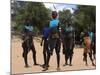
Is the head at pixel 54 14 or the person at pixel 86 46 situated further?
the person at pixel 86 46

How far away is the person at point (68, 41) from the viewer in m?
2.52

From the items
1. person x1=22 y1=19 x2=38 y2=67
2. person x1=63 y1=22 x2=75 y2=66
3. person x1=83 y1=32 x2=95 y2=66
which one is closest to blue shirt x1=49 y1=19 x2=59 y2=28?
person x1=63 y1=22 x2=75 y2=66

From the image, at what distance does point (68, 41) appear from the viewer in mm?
2529

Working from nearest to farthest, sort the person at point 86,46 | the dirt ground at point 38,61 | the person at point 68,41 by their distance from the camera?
the dirt ground at point 38,61 → the person at point 68,41 → the person at point 86,46

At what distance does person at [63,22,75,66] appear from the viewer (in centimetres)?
252

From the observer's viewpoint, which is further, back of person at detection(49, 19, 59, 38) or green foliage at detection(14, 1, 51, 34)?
back of person at detection(49, 19, 59, 38)

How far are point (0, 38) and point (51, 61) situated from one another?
61 cm

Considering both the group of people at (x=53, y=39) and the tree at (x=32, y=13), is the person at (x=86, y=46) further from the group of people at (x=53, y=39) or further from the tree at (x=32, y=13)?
the tree at (x=32, y=13)

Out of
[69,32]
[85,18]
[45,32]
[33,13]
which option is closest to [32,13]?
[33,13]

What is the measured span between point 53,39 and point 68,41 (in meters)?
0.19

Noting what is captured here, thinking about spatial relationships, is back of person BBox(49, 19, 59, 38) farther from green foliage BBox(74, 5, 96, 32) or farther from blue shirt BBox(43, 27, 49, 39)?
green foliage BBox(74, 5, 96, 32)

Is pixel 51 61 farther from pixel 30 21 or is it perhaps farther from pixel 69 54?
pixel 30 21

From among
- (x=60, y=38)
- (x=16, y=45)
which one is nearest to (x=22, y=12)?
(x=16, y=45)

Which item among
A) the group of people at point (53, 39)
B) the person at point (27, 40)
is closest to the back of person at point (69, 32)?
the group of people at point (53, 39)
